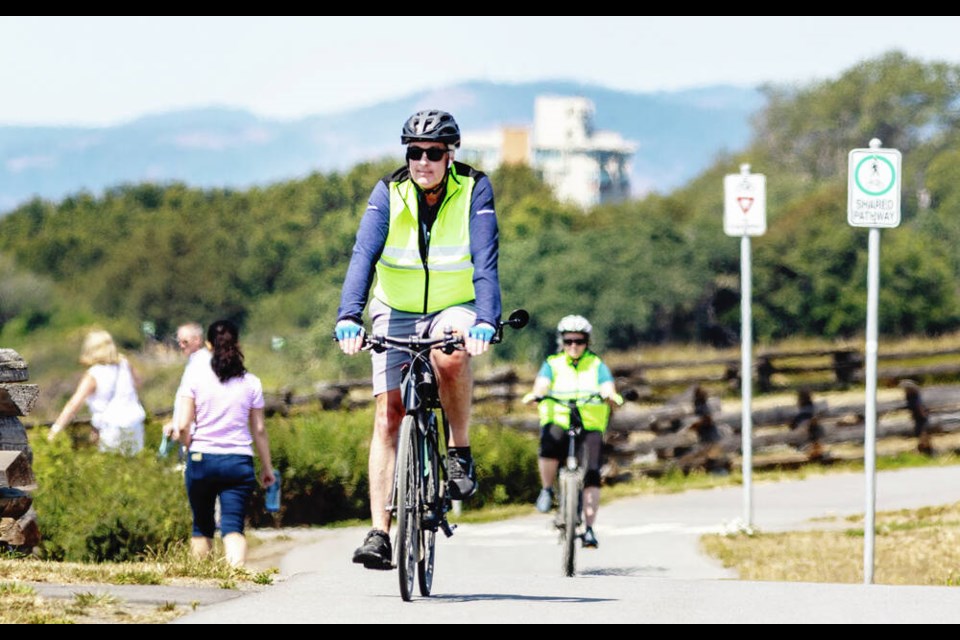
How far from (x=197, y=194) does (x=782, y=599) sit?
138313 millimetres

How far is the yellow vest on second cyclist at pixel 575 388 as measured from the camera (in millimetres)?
14133

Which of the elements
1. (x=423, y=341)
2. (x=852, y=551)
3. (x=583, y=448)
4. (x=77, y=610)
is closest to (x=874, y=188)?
(x=583, y=448)

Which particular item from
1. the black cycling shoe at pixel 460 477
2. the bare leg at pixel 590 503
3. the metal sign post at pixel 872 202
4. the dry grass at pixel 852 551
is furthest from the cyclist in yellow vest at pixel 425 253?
the bare leg at pixel 590 503

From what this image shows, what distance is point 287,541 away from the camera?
17.8 meters

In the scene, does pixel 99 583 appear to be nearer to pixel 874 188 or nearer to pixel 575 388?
pixel 575 388

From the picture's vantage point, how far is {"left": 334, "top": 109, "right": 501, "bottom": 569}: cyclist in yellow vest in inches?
323

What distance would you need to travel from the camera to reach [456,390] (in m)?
8.51

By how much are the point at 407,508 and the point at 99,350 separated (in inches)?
329

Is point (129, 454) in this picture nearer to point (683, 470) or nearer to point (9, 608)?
point (9, 608)

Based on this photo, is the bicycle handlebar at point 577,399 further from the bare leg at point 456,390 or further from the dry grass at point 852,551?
the bare leg at point 456,390

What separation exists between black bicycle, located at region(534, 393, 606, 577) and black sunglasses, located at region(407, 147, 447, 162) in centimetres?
533

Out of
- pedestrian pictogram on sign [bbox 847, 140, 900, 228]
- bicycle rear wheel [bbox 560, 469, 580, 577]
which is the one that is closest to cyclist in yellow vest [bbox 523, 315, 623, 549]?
bicycle rear wheel [bbox 560, 469, 580, 577]

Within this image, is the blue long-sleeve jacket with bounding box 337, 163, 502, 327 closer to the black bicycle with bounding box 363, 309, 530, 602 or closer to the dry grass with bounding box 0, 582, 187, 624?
the black bicycle with bounding box 363, 309, 530, 602

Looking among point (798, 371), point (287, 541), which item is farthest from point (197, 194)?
point (287, 541)
